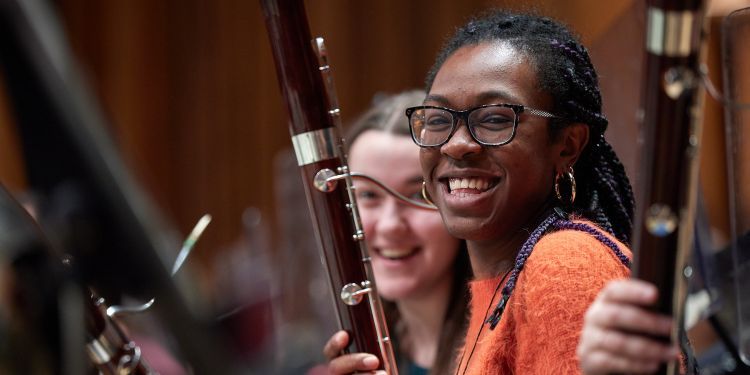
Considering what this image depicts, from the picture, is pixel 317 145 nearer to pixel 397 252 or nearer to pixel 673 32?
pixel 673 32

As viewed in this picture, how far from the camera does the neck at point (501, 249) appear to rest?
104 cm

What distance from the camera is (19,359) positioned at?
77cm

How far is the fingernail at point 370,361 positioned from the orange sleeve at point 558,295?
17cm

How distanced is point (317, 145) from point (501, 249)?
221 mm

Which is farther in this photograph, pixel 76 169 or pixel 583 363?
pixel 583 363

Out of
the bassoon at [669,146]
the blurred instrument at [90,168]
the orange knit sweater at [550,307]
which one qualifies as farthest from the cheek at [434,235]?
the blurred instrument at [90,168]

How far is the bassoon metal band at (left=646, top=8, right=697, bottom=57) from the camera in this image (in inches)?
26.9

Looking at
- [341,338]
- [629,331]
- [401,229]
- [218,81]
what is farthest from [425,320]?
[218,81]

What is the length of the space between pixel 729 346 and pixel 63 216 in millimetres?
990

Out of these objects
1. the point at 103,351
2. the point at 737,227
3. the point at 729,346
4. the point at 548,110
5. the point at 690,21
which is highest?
the point at 690,21

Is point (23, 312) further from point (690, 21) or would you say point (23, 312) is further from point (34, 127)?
point (690, 21)

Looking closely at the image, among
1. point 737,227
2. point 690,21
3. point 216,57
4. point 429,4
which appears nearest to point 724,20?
point 737,227

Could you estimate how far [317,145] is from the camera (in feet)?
3.44

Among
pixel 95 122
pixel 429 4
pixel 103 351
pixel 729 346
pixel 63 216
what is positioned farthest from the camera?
pixel 429 4
